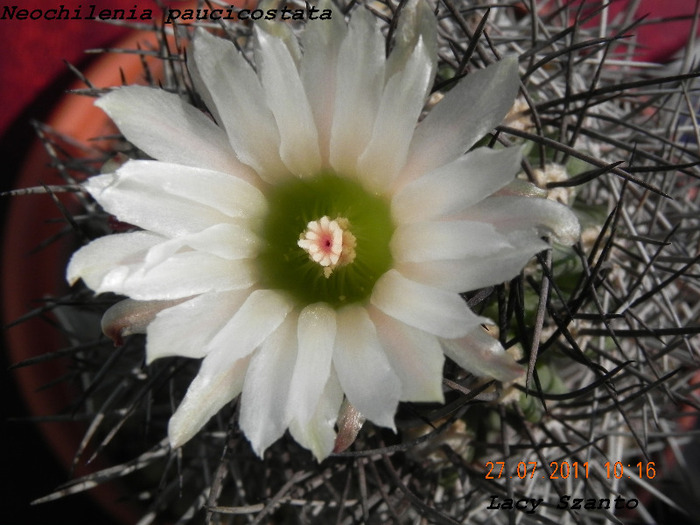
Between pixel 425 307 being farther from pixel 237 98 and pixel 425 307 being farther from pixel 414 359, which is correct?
pixel 237 98

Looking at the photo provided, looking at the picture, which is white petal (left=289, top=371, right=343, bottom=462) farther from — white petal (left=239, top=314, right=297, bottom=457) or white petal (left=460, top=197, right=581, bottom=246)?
white petal (left=460, top=197, right=581, bottom=246)

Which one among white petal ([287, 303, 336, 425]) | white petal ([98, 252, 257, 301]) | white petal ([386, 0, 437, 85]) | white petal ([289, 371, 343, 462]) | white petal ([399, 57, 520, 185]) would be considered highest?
white petal ([386, 0, 437, 85])

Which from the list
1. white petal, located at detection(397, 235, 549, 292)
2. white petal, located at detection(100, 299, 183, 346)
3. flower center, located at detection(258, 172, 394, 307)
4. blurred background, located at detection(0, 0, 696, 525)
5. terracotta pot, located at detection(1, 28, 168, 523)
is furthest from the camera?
blurred background, located at detection(0, 0, 696, 525)

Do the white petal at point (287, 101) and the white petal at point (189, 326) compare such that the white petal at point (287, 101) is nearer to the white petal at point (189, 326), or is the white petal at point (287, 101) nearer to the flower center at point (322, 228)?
the flower center at point (322, 228)

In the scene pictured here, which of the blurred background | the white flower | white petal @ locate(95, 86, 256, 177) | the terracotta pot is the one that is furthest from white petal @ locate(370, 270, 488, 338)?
the blurred background
